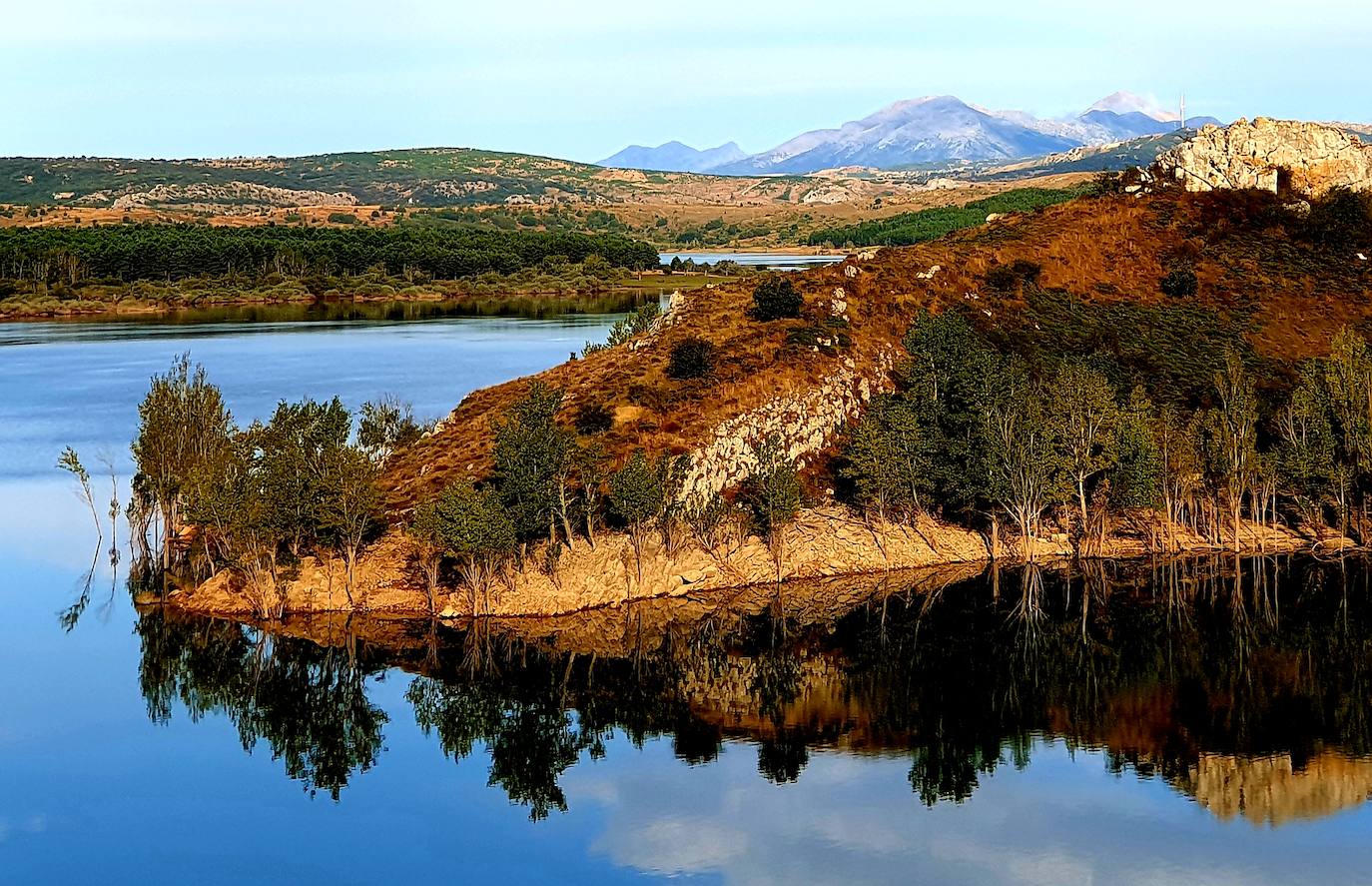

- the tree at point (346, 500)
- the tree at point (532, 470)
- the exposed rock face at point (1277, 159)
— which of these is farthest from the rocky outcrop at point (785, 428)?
the exposed rock face at point (1277, 159)

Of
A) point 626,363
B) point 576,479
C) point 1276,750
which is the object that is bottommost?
point 1276,750

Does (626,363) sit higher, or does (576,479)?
(626,363)

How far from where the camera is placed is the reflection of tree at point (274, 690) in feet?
135

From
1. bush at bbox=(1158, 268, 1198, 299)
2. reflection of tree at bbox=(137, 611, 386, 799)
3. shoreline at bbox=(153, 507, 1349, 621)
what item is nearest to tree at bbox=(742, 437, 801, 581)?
shoreline at bbox=(153, 507, 1349, 621)

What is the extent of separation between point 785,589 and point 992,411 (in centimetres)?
1272

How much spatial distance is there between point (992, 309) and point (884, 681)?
35750mm

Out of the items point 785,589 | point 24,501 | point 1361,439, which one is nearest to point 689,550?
point 785,589

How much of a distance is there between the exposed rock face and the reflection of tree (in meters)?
70.6

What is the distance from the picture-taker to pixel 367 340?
135750 mm

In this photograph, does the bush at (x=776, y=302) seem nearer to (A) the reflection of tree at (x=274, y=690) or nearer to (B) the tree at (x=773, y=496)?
(B) the tree at (x=773, y=496)

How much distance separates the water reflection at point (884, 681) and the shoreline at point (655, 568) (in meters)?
1.14

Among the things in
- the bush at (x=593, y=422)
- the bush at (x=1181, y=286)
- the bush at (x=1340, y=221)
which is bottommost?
the bush at (x=593, y=422)

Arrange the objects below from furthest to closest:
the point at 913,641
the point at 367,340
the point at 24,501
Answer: the point at 367,340 < the point at 24,501 < the point at 913,641

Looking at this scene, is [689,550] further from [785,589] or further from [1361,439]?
[1361,439]
